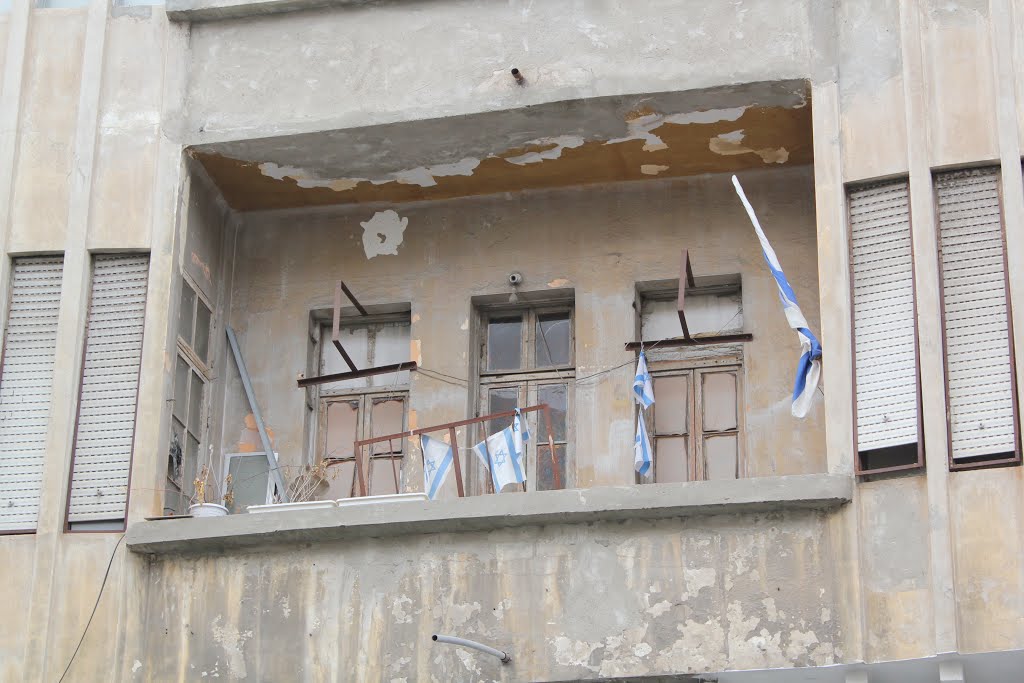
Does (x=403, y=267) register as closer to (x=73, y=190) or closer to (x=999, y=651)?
(x=73, y=190)

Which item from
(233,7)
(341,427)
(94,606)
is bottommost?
(94,606)

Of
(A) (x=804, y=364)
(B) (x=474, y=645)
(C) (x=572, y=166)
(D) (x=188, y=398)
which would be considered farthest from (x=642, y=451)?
(D) (x=188, y=398)

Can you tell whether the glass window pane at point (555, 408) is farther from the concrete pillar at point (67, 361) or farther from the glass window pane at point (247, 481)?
the concrete pillar at point (67, 361)

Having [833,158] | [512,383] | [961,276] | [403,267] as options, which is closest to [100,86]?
[403,267]

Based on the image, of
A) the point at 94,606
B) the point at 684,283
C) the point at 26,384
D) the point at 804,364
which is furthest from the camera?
the point at 26,384

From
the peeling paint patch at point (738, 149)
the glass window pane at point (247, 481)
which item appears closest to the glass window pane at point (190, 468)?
the glass window pane at point (247, 481)

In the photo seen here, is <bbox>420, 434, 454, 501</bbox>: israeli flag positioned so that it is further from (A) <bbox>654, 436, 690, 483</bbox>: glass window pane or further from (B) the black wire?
(B) the black wire

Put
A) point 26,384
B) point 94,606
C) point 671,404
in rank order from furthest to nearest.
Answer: point 671,404 < point 26,384 < point 94,606

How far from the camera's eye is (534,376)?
50.4 feet

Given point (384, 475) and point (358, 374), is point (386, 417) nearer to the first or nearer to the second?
point (358, 374)

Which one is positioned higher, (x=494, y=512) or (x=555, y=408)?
(x=555, y=408)

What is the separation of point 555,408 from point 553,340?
2.01 ft

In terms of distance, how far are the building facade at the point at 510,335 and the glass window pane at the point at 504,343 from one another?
0.03 meters

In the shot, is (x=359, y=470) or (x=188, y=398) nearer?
(x=359, y=470)
